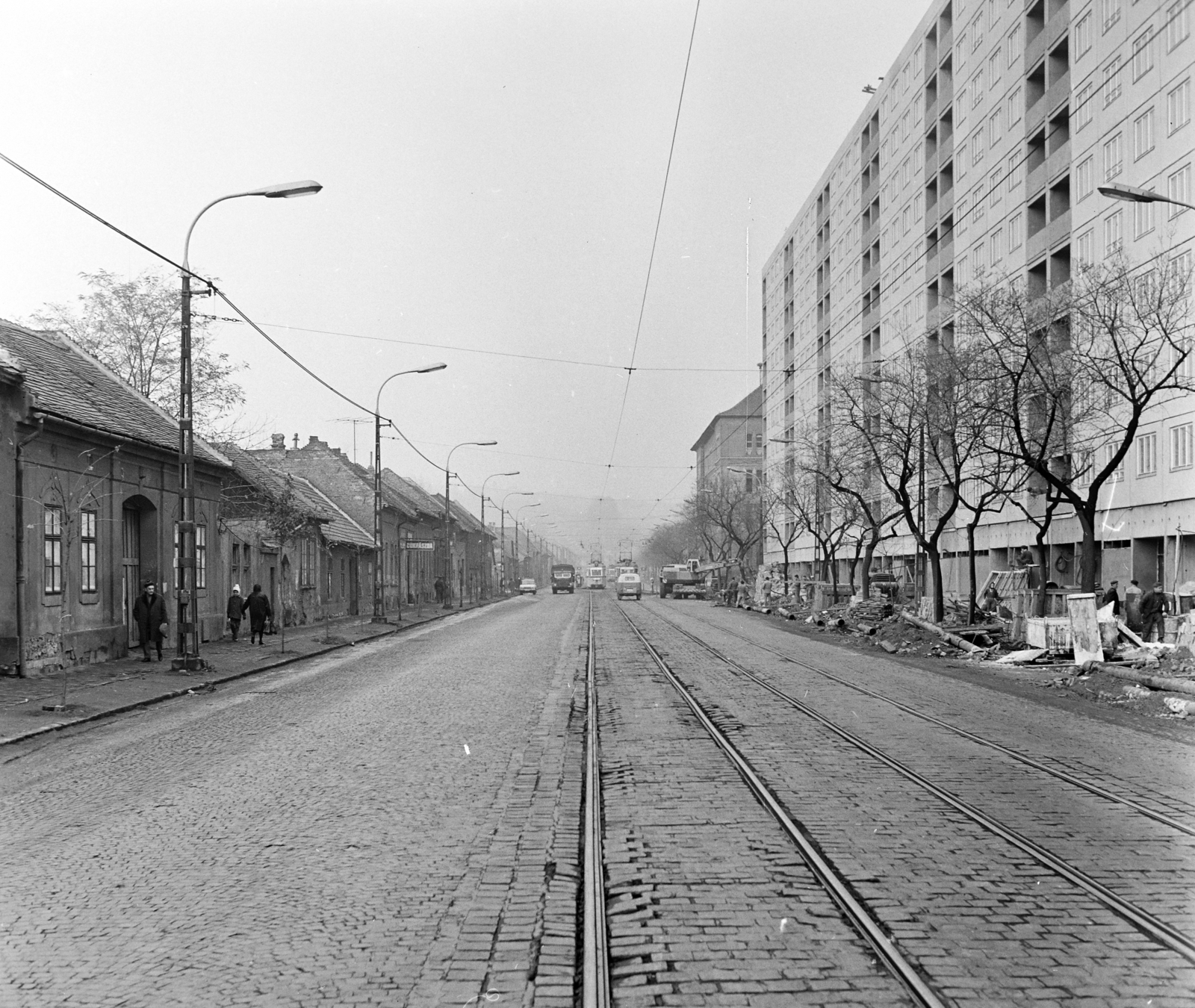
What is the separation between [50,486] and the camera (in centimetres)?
1948

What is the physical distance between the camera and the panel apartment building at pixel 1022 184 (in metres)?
32.1

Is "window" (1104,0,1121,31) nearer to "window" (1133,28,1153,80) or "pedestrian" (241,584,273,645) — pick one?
"window" (1133,28,1153,80)

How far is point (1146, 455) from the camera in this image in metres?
33.7

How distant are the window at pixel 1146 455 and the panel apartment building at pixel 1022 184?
0.21 feet

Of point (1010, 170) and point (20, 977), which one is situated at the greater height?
point (1010, 170)

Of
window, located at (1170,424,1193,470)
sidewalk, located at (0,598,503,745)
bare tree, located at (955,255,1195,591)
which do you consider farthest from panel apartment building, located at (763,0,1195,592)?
sidewalk, located at (0,598,503,745)

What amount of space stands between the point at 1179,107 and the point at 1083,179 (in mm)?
6037

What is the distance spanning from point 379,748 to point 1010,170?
4055 centimetres

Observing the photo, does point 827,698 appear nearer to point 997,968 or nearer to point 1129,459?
point 997,968

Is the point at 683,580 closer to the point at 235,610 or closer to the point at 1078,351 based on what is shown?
the point at 235,610

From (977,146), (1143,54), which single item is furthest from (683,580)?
(1143,54)

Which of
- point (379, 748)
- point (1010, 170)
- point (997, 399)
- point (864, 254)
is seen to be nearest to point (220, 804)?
point (379, 748)

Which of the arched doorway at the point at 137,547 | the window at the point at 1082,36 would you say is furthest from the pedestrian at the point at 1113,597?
the arched doorway at the point at 137,547

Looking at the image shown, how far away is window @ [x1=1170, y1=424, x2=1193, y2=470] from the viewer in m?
31.2
